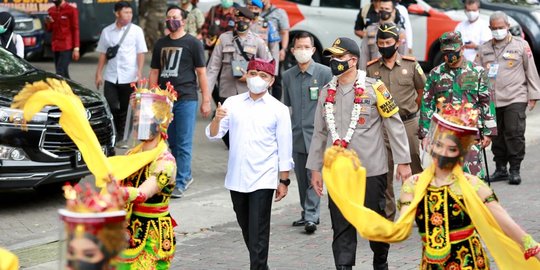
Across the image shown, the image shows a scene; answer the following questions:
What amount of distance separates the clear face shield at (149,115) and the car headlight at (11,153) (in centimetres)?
378

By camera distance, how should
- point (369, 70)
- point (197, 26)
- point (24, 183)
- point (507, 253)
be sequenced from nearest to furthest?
1. point (507, 253)
2. point (369, 70)
3. point (24, 183)
4. point (197, 26)

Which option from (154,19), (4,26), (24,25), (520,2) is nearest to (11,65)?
(4,26)

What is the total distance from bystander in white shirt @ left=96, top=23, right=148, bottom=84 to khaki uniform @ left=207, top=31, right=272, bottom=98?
1726 mm

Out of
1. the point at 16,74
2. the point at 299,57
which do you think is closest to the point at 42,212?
the point at 16,74

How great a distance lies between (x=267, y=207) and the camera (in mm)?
9062

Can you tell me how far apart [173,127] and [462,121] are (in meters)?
6.46

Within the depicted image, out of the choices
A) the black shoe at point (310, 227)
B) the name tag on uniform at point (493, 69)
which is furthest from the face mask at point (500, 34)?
the black shoe at point (310, 227)

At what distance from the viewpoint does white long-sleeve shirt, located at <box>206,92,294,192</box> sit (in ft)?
29.7

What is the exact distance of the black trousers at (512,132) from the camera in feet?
44.2

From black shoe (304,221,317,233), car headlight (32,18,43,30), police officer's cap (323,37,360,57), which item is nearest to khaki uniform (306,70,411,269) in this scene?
police officer's cap (323,37,360,57)

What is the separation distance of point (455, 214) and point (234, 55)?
259 inches

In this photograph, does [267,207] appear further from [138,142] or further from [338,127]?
[138,142]

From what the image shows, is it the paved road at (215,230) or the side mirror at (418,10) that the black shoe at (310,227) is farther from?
the side mirror at (418,10)

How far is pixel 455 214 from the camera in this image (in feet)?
21.7
